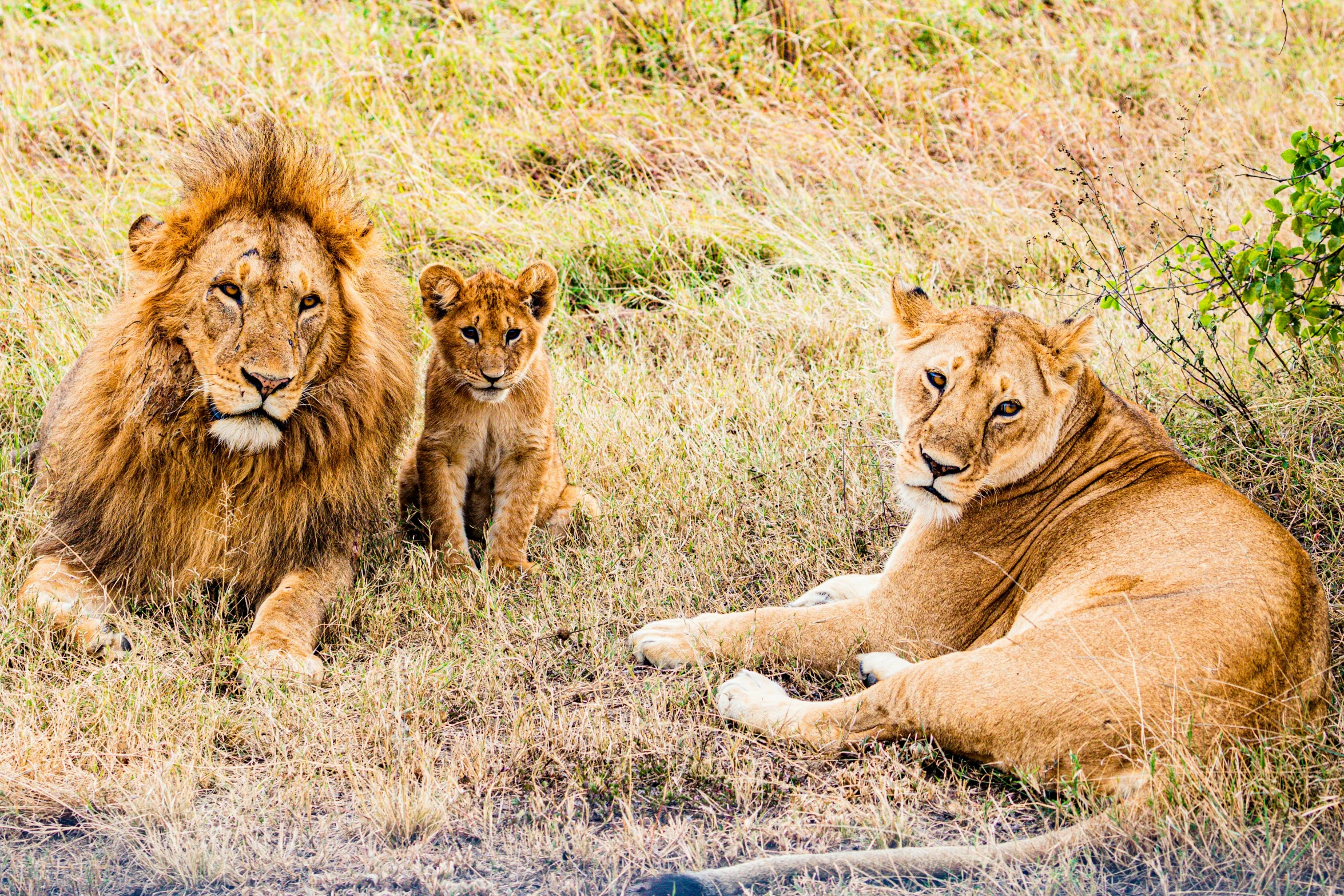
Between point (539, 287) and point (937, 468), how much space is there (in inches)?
73.6

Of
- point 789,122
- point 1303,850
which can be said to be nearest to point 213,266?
point 1303,850

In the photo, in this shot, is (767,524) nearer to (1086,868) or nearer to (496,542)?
(496,542)

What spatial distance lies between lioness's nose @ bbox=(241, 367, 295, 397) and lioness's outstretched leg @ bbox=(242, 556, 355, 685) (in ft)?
2.41

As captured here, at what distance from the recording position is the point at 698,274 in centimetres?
680

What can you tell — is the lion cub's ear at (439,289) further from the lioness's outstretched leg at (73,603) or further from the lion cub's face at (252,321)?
the lioness's outstretched leg at (73,603)

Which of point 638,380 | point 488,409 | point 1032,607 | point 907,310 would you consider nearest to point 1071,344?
point 907,310

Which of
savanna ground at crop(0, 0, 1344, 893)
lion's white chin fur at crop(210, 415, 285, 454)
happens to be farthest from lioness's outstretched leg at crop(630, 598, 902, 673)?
lion's white chin fur at crop(210, 415, 285, 454)

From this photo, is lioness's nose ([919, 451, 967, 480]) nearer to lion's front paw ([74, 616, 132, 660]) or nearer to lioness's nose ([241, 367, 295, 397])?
lioness's nose ([241, 367, 295, 397])

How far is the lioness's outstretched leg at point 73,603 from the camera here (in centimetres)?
379

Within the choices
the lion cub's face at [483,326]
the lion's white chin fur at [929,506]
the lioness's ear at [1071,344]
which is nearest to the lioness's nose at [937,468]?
the lion's white chin fur at [929,506]

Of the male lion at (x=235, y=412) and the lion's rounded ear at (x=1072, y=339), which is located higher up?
the lion's rounded ear at (x=1072, y=339)

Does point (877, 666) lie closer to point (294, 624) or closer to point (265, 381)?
point (294, 624)

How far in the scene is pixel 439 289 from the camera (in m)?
4.50

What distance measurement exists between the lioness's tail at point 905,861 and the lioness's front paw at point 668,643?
1.10m
